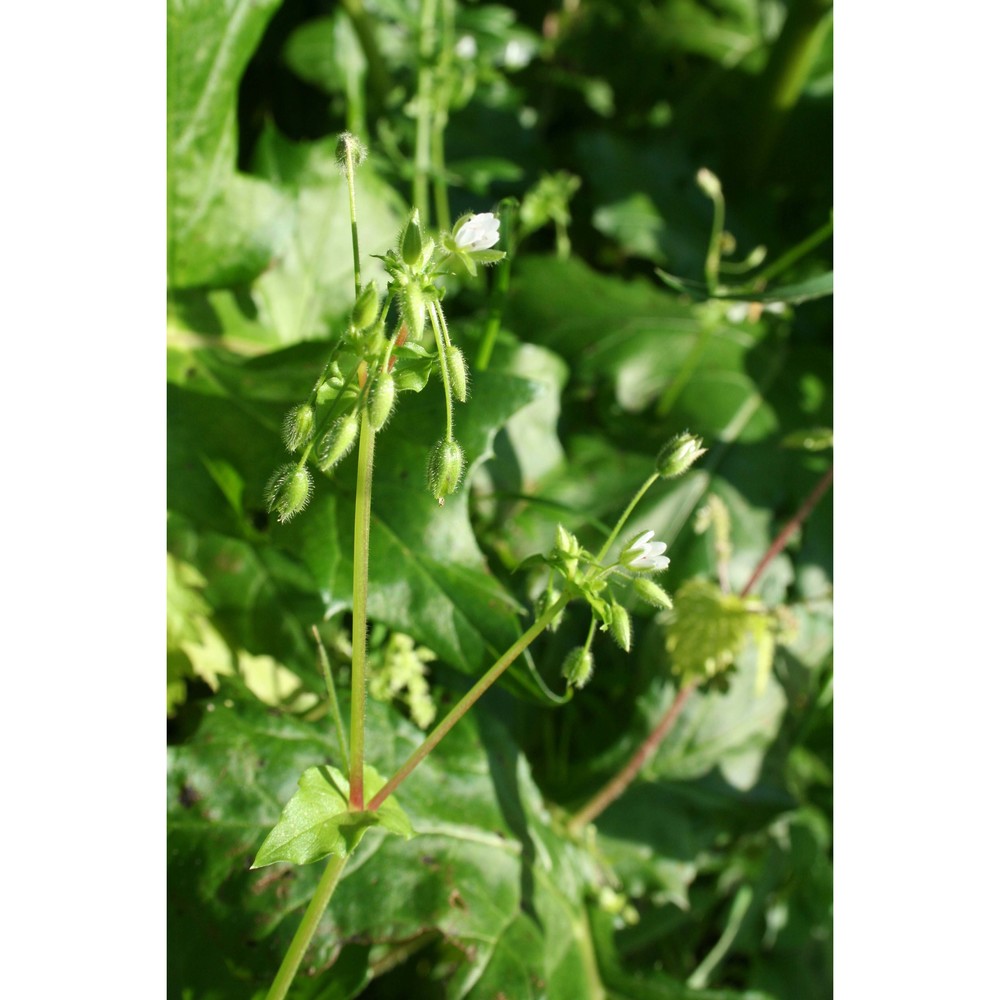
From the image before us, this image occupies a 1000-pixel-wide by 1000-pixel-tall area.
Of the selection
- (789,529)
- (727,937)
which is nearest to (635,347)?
(789,529)

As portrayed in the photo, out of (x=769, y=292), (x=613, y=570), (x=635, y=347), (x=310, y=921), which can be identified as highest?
(x=769, y=292)

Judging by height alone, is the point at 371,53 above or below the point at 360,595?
above

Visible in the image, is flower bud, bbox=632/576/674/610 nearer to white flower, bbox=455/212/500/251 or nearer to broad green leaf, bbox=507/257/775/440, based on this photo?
white flower, bbox=455/212/500/251

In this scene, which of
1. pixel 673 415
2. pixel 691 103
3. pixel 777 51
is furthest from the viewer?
pixel 691 103

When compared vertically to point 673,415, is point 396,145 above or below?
above

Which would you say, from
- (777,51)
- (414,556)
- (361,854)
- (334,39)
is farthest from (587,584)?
(777,51)

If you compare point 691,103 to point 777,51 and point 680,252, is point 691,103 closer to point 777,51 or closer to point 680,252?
point 777,51

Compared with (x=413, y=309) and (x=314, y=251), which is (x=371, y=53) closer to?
(x=314, y=251)
